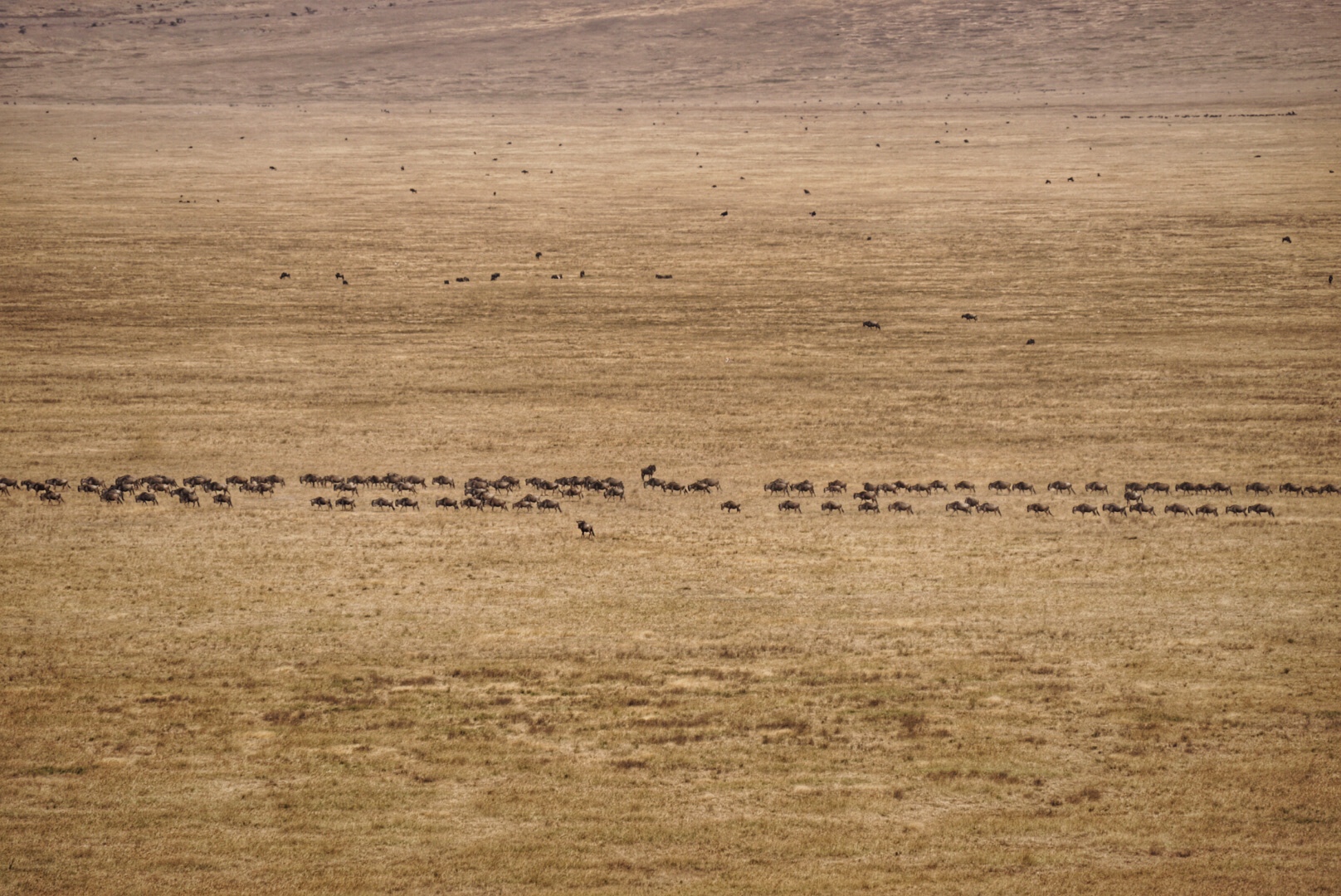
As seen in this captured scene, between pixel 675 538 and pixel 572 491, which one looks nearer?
pixel 675 538

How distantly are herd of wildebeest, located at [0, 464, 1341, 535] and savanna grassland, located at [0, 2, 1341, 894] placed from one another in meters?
0.66

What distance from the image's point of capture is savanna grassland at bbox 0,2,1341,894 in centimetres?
1897

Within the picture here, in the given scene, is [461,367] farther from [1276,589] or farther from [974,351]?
[1276,589]

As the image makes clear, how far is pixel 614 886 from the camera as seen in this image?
685 inches

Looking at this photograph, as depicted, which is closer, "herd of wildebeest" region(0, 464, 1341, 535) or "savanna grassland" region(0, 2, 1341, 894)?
"savanna grassland" region(0, 2, 1341, 894)

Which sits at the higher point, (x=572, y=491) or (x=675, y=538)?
(x=572, y=491)

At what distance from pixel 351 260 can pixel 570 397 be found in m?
23.7

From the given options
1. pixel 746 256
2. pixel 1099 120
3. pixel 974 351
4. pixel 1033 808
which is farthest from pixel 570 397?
pixel 1099 120

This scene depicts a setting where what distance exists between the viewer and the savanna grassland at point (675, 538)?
62.2 ft

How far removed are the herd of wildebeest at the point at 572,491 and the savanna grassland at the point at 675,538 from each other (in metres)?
0.66

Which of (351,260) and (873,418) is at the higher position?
(351,260)

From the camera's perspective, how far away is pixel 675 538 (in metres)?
32.2

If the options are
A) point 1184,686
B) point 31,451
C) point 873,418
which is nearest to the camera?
point 1184,686

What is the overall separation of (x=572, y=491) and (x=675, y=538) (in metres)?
4.42
